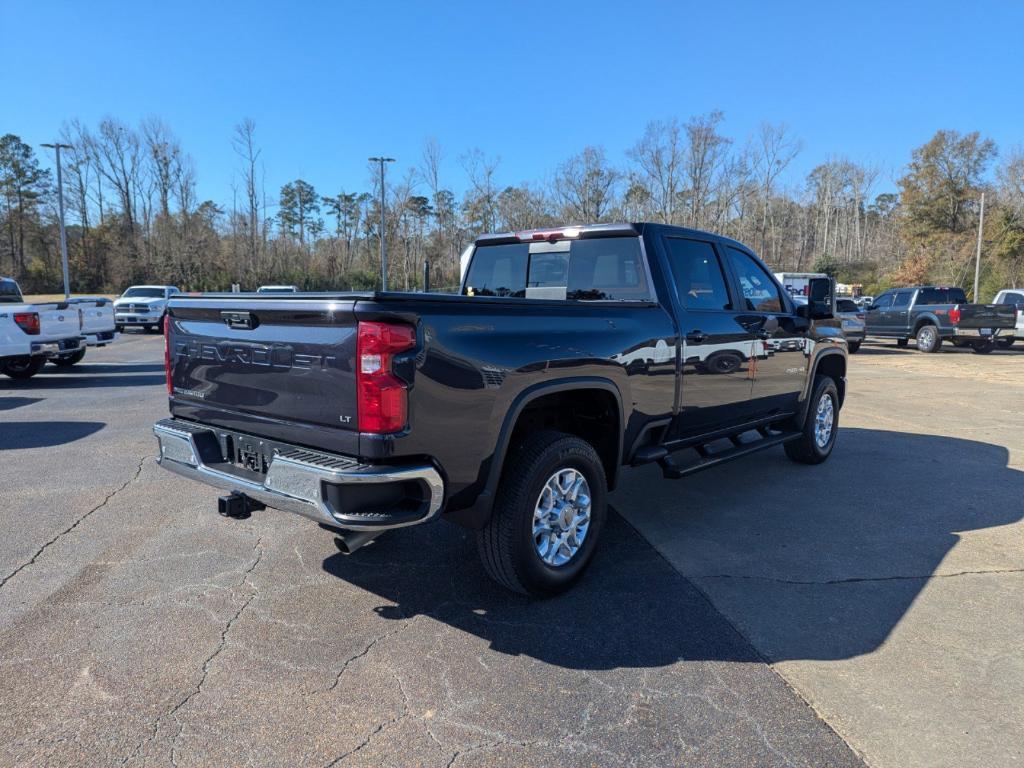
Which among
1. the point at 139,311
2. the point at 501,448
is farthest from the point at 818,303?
the point at 139,311

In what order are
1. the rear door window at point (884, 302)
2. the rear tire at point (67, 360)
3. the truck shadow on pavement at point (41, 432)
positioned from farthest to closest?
the rear door window at point (884, 302), the rear tire at point (67, 360), the truck shadow on pavement at point (41, 432)

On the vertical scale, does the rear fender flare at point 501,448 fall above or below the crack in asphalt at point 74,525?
above

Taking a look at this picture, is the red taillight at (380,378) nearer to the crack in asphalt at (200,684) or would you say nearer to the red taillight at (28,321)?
the crack in asphalt at (200,684)

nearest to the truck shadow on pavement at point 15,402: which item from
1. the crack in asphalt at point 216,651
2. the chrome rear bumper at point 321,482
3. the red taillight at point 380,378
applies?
the crack in asphalt at point 216,651

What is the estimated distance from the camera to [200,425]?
3736 mm

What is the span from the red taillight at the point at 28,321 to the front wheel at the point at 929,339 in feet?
70.8

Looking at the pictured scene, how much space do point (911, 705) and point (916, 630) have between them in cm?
72

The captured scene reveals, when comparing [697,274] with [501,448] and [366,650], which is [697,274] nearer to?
[501,448]

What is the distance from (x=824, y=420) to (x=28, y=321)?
38.6 feet

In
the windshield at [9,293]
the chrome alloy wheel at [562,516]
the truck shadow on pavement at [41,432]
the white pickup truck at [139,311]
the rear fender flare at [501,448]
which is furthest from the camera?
the white pickup truck at [139,311]

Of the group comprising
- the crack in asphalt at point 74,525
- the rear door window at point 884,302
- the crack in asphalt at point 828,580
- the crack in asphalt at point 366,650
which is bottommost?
the crack in asphalt at point 366,650

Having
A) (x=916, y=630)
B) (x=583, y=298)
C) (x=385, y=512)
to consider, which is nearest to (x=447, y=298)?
(x=385, y=512)

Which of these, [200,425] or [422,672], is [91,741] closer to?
[422,672]

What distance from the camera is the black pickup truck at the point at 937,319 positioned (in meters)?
18.6
